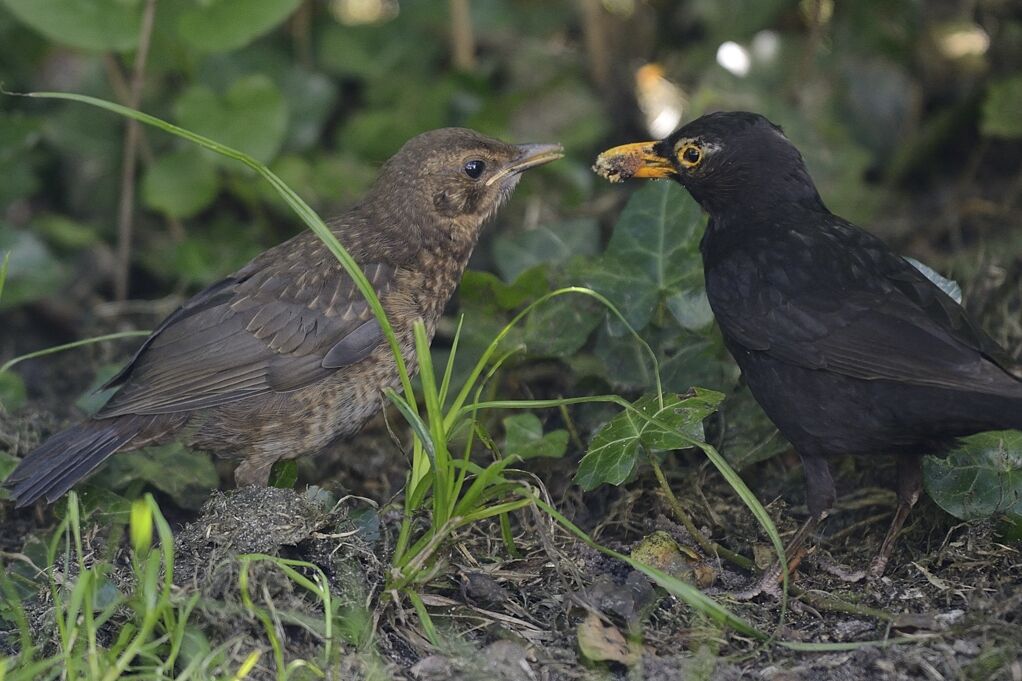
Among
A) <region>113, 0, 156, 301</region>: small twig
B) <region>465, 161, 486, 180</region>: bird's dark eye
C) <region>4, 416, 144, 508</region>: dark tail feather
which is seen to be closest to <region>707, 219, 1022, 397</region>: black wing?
<region>465, 161, 486, 180</region>: bird's dark eye

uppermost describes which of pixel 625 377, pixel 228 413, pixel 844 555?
pixel 228 413

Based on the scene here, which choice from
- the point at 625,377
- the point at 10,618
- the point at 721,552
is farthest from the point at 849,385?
the point at 10,618

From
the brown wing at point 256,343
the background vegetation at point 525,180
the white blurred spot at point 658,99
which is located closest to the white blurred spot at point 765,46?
the background vegetation at point 525,180

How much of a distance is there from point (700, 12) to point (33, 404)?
4.32 m

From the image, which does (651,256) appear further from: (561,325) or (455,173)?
(455,173)

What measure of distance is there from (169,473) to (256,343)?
27.3 inches

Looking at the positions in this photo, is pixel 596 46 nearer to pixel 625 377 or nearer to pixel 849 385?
pixel 625 377

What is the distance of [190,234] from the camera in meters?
6.46

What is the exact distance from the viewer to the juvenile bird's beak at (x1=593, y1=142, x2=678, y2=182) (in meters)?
4.70

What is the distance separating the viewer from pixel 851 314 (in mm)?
3975

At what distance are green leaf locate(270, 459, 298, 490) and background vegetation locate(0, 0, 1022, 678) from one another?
185 mm

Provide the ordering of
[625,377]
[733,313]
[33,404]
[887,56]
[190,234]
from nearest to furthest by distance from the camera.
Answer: [733,313] → [625,377] → [33,404] → [190,234] → [887,56]

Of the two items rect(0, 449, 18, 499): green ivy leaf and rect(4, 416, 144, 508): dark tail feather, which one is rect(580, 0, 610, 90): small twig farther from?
rect(0, 449, 18, 499): green ivy leaf

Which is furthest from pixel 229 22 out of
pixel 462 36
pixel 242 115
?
pixel 462 36
